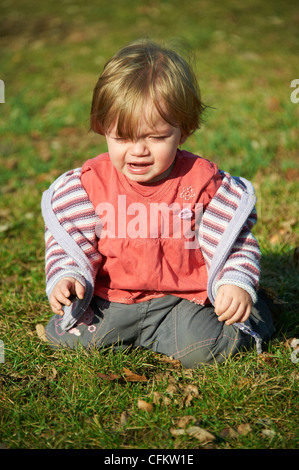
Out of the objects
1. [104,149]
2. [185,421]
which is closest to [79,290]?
[185,421]

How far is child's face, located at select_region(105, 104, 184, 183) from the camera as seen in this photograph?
2406mm

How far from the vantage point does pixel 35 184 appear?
4.87m

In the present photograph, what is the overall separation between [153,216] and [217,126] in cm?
333

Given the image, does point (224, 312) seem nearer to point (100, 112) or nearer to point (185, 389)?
point (185, 389)

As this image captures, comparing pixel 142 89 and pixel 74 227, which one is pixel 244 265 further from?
pixel 142 89

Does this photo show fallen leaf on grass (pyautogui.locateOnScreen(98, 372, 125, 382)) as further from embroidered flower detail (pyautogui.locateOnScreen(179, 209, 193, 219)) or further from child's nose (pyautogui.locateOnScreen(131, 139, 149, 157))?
child's nose (pyautogui.locateOnScreen(131, 139, 149, 157))

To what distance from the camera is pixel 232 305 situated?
7.99 ft

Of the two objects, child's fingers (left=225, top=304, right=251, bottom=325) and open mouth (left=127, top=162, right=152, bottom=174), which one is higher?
open mouth (left=127, top=162, right=152, bottom=174)

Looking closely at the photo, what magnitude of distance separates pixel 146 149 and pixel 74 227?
564 millimetres

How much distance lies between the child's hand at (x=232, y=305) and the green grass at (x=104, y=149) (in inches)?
11.5

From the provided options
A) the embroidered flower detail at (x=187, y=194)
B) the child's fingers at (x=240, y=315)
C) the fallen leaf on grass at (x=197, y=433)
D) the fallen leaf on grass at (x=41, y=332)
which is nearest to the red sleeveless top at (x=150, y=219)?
the embroidered flower detail at (x=187, y=194)

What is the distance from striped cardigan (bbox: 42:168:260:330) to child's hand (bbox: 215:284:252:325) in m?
0.09

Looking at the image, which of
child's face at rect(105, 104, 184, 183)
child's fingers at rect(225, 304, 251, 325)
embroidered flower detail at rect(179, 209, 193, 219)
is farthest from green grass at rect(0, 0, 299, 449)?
embroidered flower detail at rect(179, 209, 193, 219)

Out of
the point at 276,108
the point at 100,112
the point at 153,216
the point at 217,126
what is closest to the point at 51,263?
the point at 153,216
